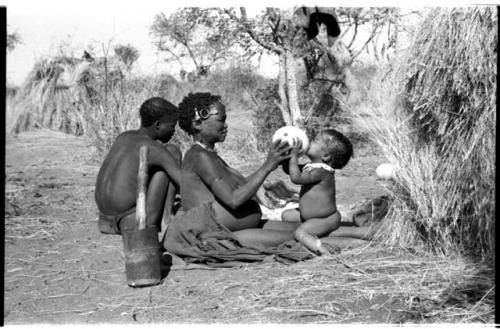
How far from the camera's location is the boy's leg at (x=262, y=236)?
428 cm

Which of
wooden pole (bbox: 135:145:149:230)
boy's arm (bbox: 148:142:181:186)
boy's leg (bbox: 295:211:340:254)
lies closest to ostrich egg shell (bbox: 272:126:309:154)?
boy's leg (bbox: 295:211:340:254)

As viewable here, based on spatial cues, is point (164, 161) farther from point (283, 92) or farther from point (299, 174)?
point (283, 92)

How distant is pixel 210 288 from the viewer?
3717 millimetres

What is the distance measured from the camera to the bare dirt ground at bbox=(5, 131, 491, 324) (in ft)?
10.8

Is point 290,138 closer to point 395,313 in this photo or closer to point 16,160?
point 395,313

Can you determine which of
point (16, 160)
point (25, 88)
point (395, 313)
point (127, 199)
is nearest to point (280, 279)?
point (395, 313)

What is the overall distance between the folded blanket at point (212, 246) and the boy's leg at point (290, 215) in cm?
57

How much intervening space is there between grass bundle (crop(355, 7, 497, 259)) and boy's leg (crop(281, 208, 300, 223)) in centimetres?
82

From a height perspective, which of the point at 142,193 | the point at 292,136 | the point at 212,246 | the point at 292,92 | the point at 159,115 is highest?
the point at 292,92

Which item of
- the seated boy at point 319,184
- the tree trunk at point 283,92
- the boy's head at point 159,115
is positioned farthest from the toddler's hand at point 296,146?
the tree trunk at point 283,92

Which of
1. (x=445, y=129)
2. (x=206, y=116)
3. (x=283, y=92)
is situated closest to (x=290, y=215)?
(x=206, y=116)

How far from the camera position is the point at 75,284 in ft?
12.9

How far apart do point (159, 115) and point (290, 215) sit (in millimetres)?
1241

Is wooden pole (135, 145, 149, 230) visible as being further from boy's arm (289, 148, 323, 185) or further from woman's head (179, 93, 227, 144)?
boy's arm (289, 148, 323, 185)
